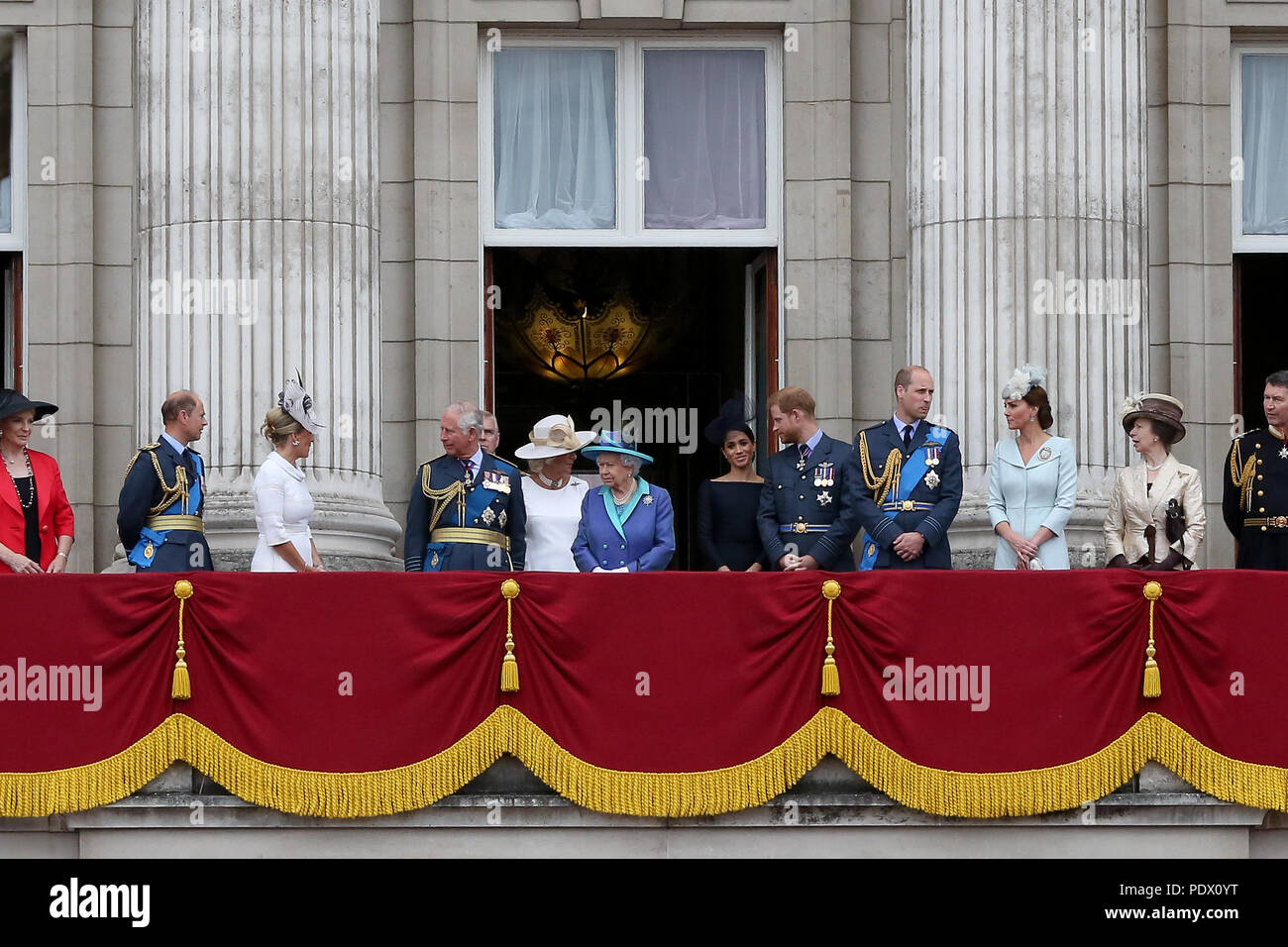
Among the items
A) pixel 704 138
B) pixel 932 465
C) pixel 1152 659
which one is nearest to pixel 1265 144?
pixel 704 138

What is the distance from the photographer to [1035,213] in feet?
49.9

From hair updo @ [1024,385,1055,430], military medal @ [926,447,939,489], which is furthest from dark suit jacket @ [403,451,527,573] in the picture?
hair updo @ [1024,385,1055,430]

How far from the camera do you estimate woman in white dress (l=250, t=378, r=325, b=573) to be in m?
12.6

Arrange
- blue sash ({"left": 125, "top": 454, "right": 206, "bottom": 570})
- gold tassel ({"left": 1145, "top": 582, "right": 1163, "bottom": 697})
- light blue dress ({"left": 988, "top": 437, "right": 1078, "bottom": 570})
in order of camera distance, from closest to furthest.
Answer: gold tassel ({"left": 1145, "top": 582, "right": 1163, "bottom": 697}) < blue sash ({"left": 125, "top": 454, "right": 206, "bottom": 570}) < light blue dress ({"left": 988, "top": 437, "right": 1078, "bottom": 570})

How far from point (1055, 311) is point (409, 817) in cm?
635

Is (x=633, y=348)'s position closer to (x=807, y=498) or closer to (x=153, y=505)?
(x=807, y=498)

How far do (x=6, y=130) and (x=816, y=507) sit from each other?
7418mm

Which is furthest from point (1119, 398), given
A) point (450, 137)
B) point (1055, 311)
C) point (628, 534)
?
point (450, 137)

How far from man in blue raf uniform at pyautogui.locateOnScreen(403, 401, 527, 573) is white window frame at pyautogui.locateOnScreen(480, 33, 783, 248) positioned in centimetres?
373

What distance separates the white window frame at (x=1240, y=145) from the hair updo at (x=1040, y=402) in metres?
4.25

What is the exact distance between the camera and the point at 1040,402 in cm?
1291
